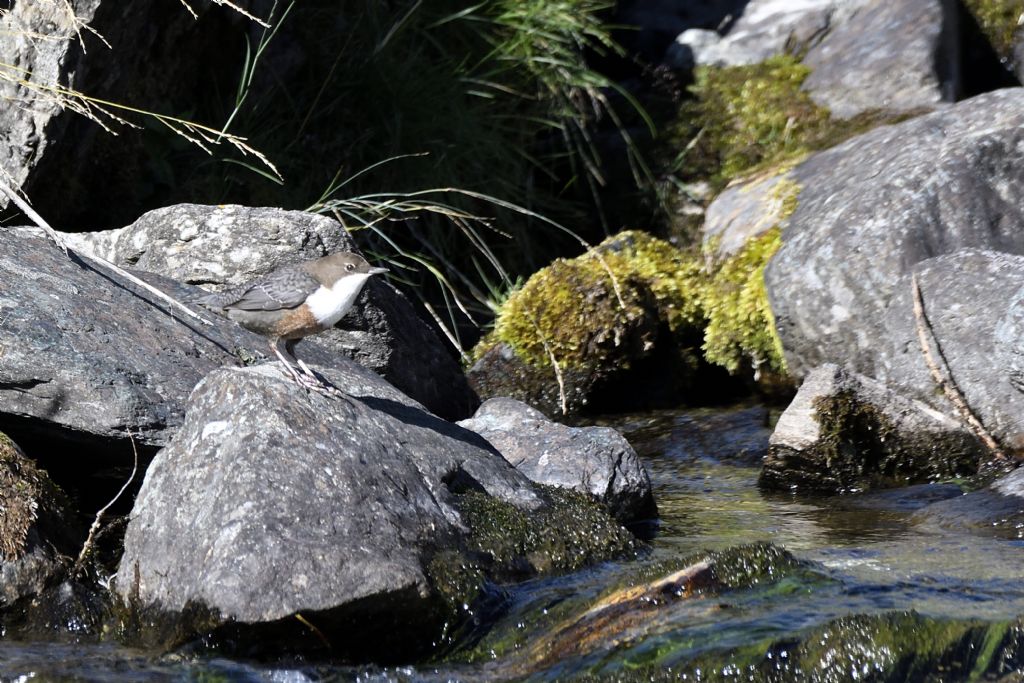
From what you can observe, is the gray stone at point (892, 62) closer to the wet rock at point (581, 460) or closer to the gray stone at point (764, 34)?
the gray stone at point (764, 34)

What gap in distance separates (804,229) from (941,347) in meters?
1.36

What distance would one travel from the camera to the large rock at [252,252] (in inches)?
237

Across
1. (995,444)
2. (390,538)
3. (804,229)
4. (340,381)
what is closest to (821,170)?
(804,229)

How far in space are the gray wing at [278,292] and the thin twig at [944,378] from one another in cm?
316

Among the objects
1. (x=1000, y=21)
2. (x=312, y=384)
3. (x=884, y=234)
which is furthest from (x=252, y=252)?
(x=1000, y=21)

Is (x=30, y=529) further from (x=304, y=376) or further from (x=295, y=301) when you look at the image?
(x=295, y=301)

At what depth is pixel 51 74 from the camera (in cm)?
611

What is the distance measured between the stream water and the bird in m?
1.21

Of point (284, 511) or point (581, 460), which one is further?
point (581, 460)

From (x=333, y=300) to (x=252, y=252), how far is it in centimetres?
145

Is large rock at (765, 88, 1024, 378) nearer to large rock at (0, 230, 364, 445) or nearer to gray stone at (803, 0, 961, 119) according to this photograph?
gray stone at (803, 0, 961, 119)

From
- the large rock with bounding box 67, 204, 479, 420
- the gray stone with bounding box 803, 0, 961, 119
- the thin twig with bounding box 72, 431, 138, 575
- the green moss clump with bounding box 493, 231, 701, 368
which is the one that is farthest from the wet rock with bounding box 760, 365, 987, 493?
the gray stone with bounding box 803, 0, 961, 119

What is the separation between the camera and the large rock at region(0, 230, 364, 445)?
4555 millimetres

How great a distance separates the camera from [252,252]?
6016 mm
